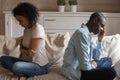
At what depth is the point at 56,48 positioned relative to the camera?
3.14 metres

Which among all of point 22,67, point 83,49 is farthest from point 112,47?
point 22,67

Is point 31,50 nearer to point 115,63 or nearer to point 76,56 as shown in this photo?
point 76,56

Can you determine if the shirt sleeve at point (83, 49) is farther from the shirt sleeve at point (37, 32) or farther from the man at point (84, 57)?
the shirt sleeve at point (37, 32)

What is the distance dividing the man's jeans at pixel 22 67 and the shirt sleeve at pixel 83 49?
0.47 meters

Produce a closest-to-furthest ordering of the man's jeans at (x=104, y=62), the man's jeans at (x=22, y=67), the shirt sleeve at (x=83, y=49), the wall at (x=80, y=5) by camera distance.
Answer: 1. the shirt sleeve at (x=83, y=49)
2. the man's jeans at (x=22, y=67)
3. the man's jeans at (x=104, y=62)
4. the wall at (x=80, y=5)

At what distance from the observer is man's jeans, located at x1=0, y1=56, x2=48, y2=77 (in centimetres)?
273

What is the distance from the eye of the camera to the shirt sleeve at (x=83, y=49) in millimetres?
2561

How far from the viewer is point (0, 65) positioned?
10.0 ft

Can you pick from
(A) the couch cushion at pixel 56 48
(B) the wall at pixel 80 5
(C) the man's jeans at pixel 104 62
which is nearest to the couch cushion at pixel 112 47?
(C) the man's jeans at pixel 104 62

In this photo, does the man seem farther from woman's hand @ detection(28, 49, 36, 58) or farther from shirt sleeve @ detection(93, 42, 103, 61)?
woman's hand @ detection(28, 49, 36, 58)

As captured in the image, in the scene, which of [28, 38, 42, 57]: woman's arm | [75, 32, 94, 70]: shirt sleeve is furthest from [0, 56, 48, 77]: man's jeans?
[75, 32, 94, 70]: shirt sleeve

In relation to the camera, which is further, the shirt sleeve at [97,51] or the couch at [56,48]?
the couch at [56,48]

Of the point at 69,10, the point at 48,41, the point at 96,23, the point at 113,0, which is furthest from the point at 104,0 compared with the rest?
the point at 96,23

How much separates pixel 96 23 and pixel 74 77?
22.1 inches
